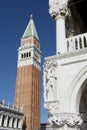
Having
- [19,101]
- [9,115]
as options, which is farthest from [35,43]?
[9,115]

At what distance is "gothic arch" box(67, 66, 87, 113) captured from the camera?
4.44m

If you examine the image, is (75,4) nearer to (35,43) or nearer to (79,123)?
(79,123)

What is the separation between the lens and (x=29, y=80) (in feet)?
202

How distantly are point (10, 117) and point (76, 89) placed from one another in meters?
47.2

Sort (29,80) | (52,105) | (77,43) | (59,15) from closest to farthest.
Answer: (52,105) → (77,43) → (59,15) → (29,80)

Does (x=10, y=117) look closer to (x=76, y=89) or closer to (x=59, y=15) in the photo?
(x=59, y=15)

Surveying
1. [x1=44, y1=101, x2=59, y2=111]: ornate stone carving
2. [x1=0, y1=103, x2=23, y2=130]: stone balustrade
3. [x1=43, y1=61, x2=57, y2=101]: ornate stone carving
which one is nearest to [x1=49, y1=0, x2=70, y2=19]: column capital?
[x1=43, y1=61, x2=57, y2=101]: ornate stone carving

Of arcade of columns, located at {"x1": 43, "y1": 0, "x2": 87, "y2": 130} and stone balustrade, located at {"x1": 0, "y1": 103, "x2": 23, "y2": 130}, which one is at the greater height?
stone balustrade, located at {"x1": 0, "y1": 103, "x2": 23, "y2": 130}

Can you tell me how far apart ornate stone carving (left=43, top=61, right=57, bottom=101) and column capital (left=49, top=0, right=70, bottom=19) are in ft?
4.31

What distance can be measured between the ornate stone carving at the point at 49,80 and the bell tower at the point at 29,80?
5400cm

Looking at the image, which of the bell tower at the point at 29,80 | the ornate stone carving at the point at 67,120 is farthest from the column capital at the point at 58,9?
the bell tower at the point at 29,80

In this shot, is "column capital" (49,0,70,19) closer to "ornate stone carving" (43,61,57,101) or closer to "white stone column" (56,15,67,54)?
"white stone column" (56,15,67,54)

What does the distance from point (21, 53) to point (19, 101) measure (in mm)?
15877

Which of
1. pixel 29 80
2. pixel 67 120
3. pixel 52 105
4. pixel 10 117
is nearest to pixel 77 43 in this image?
pixel 52 105
